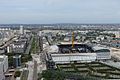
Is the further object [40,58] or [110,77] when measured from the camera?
[40,58]

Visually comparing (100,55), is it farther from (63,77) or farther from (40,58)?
(63,77)

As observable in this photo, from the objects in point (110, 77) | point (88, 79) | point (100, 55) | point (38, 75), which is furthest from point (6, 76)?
point (100, 55)

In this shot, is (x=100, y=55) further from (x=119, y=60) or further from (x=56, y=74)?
(x=56, y=74)

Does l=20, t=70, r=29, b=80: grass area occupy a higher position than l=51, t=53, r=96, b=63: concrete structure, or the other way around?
l=20, t=70, r=29, b=80: grass area

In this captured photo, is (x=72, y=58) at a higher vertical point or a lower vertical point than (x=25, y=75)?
lower

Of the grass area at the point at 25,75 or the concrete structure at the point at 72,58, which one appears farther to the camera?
the concrete structure at the point at 72,58

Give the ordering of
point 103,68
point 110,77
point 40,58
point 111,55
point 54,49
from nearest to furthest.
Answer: point 110,77 → point 103,68 → point 40,58 → point 111,55 → point 54,49

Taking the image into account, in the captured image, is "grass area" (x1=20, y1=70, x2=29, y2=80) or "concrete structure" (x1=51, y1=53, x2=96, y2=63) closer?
"grass area" (x1=20, y1=70, x2=29, y2=80)

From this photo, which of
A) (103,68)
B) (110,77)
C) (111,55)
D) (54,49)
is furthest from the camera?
(54,49)

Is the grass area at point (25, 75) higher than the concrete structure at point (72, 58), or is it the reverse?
the grass area at point (25, 75)

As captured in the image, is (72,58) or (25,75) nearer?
(25,75)
